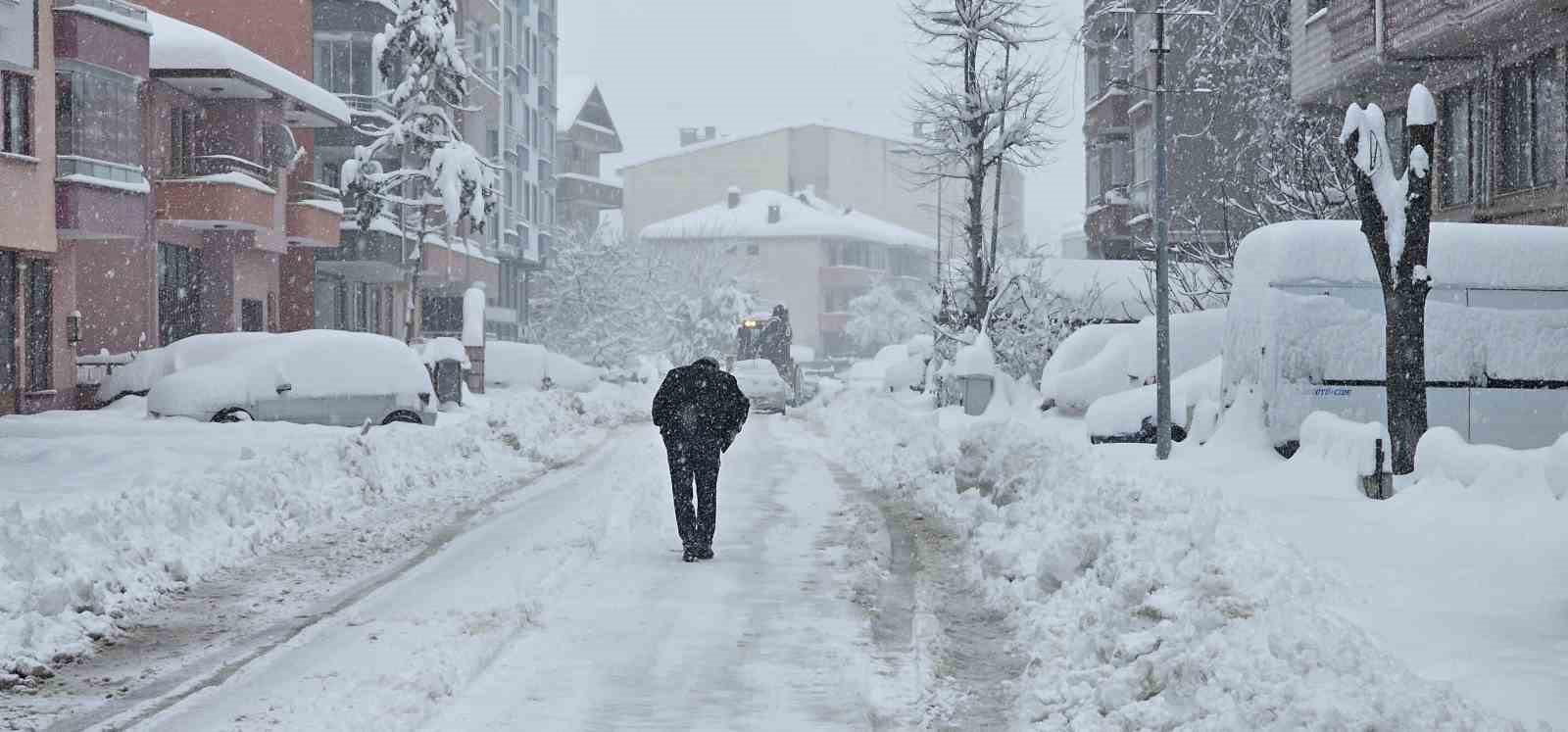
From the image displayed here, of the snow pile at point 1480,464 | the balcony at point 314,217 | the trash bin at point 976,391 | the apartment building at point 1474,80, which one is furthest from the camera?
the balcony at point 314,217

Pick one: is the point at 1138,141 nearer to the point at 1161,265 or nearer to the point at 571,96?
the point at 1161,265

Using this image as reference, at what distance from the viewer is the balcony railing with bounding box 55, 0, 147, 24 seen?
27.5 m

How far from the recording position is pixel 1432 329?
16.4 metres

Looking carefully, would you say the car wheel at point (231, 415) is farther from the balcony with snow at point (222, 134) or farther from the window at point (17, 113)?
the balcony with snow at point (222, 134)

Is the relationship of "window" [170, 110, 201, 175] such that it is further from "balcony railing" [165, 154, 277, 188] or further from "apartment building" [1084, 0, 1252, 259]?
"apartment building" [1084, 0, 1252, 259]

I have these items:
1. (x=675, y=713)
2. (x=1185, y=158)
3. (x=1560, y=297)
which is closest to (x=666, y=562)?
(x=675, y=713)

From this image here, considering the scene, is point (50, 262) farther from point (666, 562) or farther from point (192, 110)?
point (666, 562)

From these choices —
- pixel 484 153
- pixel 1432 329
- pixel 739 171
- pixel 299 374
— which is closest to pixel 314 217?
pixel 299 374

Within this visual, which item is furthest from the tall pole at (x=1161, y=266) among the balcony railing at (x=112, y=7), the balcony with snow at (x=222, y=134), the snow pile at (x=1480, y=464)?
the balcony with snow at (x=222, y=134)

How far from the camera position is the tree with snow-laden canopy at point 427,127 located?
36688 mm

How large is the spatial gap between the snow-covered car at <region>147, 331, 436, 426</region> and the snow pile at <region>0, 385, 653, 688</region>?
34.3 inches

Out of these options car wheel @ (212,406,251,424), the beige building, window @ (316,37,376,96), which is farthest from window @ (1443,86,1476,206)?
the beige building

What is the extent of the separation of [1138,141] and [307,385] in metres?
24.0

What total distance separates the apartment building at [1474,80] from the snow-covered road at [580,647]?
11.8m
